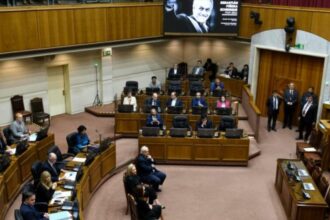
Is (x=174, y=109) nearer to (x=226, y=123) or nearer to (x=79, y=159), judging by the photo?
(x=226, y=123)

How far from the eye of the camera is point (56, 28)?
41.2 ft

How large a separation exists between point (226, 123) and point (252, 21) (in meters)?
5.08

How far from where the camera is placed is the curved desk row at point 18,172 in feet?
27.3

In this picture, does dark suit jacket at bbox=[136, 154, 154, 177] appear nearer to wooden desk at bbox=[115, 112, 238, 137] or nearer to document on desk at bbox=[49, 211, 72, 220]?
document on desk at bbox=[49, 211, 72, 220]

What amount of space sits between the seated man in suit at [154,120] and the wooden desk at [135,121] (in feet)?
2.14

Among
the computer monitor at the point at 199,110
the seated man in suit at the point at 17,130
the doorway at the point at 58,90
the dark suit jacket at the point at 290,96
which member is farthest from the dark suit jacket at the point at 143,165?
the doorway at the point at 58,90

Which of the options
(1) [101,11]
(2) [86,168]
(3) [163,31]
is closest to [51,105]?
(1) [101,11]

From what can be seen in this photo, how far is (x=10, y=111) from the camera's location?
13.3 m

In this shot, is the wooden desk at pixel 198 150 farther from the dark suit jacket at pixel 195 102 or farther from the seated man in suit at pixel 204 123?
the dark suit jacket at pixel 195 102

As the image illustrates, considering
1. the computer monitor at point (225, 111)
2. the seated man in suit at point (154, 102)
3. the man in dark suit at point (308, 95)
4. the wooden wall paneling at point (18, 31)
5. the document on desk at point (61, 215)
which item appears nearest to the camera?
the document on desk at point (61, 215)

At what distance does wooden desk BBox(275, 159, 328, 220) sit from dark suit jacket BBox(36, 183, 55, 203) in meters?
4.71

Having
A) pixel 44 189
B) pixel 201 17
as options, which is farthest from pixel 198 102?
pixel 44 189

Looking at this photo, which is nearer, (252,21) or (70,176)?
(70,176)

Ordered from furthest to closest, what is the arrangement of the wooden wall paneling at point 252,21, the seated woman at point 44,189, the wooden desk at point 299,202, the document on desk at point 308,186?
the wooden wall paneling at point 252,21, the document on desk at point 308,186, the wooden desk at point 299,202, the seated woman at point 44,189
